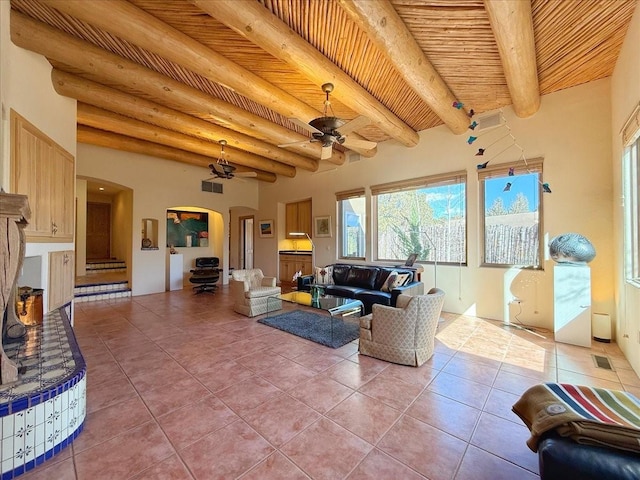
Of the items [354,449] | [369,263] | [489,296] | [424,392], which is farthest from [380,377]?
[369,263]

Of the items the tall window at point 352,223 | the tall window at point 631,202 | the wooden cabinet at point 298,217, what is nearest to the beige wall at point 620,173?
the tall window at point 631,202

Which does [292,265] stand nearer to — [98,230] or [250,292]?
[250,292]

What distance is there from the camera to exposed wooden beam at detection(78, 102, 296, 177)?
14.6 ft

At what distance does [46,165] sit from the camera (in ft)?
10.1

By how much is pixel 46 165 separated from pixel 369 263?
17.9 feet

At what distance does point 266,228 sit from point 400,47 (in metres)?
6.83

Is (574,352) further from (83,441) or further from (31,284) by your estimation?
(31,284)

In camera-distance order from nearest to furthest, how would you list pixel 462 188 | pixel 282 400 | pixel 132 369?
pixel 282 400 → pixel 132 369 → pixel 462 188

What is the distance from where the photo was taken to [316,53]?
9.70 ft

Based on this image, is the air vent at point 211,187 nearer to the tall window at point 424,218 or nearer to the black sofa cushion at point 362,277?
the tall window at point 424,218

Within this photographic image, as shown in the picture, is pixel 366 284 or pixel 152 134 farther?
pixel 366 284

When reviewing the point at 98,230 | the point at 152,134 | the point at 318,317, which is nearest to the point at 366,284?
the point at 318,317

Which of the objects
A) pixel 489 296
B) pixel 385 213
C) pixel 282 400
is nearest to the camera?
pixel 282 400

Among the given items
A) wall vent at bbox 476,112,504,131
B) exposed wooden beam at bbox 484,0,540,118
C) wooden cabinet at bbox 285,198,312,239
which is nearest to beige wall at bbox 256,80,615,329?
wall vent at bbox 476,112,504,131
